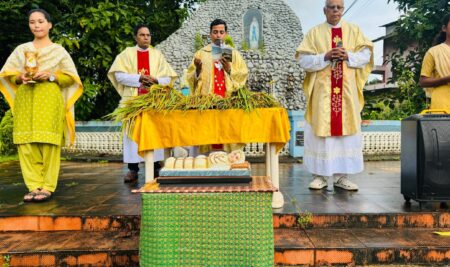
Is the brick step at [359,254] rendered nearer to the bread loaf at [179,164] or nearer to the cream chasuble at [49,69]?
the bread loaf at [179,164]

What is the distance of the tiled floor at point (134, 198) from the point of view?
148 inches

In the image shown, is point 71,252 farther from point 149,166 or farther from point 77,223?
point 149,166

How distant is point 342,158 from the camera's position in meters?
4.75

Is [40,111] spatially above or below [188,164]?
above

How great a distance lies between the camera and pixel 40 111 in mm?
4184

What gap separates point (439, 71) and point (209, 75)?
251cm

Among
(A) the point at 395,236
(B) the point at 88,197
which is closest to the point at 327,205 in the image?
(A) the point at 395,236

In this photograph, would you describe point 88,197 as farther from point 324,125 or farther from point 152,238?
point 324,125

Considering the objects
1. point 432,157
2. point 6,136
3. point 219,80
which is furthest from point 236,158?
point 6,136

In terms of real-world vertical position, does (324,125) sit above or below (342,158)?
above

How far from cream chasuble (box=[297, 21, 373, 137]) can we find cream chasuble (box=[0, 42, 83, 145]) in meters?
2.68

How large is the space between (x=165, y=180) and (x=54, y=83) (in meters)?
2.25

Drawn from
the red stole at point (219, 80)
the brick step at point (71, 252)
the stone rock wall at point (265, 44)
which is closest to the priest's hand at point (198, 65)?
the red stole at point (219, 80)

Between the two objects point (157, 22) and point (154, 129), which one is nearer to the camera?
point (154, 129)
